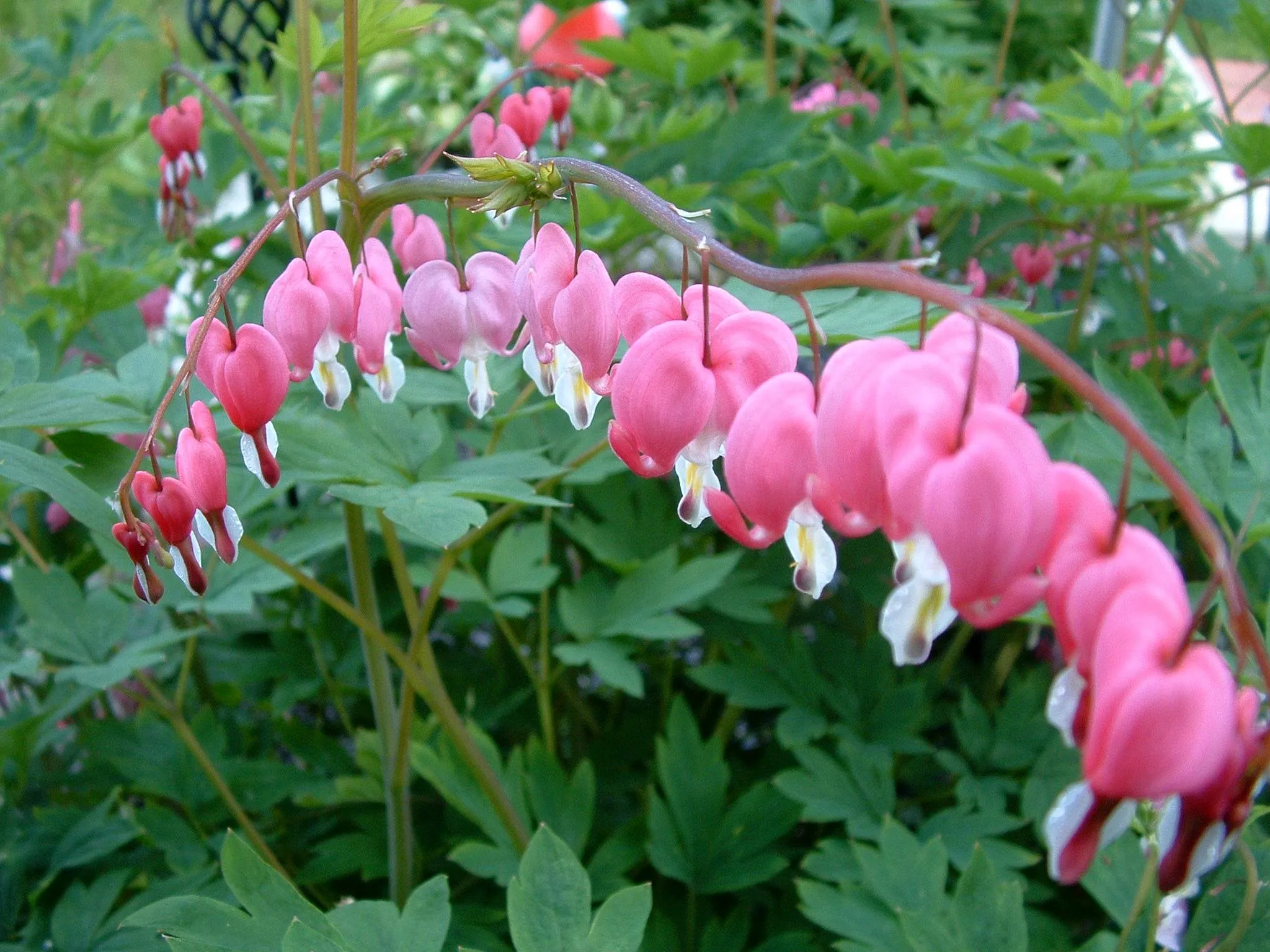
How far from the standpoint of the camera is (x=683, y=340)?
0.55 meters

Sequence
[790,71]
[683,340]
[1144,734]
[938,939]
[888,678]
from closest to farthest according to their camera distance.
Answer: [1144,734], [683,340], [938,939], [888,678], [790,71]

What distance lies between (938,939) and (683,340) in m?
0.48

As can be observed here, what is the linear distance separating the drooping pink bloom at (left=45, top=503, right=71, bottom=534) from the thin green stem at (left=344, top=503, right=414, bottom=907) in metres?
0.65

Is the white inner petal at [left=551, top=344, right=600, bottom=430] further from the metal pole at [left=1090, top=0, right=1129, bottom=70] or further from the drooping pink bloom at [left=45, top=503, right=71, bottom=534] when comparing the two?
the metal pole at [left=1090, top=0, right=1129, bottom=70]

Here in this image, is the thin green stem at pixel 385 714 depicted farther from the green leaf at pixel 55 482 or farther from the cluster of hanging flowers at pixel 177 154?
the cluster of hanging flowers at pixel 177 154

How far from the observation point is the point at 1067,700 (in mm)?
410

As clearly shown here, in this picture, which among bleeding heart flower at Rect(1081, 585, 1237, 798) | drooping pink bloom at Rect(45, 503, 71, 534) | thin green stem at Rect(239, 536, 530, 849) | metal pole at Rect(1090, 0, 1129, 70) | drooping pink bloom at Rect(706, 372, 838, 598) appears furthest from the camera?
metal pole at Rect(1090, 0, 1129, 70)

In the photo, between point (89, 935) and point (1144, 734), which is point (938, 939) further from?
point (89, 935)

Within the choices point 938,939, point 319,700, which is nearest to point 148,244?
point 319,700

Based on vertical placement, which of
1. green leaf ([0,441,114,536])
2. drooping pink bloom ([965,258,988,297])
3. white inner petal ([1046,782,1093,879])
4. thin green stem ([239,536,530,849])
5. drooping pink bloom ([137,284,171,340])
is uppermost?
white inner petal ([1046,782,1093,879])

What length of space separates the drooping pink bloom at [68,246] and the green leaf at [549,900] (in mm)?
1350

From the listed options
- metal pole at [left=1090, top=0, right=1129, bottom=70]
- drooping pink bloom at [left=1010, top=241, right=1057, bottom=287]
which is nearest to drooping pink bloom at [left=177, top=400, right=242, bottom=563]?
drooping pink bloom at [left=1010, top=241, right=1057, bottom=287]

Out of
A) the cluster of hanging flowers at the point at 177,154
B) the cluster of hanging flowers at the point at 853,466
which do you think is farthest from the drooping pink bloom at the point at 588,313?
the cluster of hanging flowers at the point at 177,154

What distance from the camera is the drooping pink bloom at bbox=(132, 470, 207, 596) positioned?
2.03 ft
